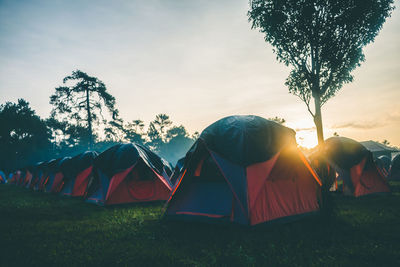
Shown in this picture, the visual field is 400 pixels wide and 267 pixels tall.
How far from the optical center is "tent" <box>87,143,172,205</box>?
7.80 meters

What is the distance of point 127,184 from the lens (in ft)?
26.6

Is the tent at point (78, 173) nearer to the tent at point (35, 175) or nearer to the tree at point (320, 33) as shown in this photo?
the tent at point (35, 175)

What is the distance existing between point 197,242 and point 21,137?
177 feet

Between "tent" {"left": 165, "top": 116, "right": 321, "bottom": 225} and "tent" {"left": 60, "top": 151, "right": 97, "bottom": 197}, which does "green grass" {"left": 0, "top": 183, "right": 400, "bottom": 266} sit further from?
"tent" {"left": 60, "top": 151, "right": 97, "bottom": 197}

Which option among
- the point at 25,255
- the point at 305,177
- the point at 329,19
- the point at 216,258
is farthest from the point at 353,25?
the point at 25,255

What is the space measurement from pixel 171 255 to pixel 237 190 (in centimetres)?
200

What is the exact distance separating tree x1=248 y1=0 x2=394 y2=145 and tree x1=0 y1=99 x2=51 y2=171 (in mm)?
49835

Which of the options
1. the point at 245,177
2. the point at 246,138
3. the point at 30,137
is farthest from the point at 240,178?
the point at 30,137

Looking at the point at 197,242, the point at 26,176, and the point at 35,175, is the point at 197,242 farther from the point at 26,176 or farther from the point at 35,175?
the point at 26,176

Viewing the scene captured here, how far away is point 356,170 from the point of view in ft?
30.3

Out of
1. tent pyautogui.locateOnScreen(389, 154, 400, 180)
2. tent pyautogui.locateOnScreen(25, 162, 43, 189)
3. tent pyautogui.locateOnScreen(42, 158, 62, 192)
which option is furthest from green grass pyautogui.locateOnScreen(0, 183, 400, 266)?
tent pyautogui.locateOnScreen(389, 154, 400, 180)

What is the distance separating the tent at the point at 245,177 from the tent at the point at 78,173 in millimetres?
7254

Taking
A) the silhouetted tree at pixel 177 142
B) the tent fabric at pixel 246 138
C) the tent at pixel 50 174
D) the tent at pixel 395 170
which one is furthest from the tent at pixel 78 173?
A: the silhouetted tree at pixel 177 142

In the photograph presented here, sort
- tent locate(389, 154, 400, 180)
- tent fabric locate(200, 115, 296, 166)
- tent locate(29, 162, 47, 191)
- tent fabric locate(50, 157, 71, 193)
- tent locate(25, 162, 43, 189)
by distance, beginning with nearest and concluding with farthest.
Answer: tent fabric locate(200, 115, 296, 166) → tent fabric locate(50, 157, 71, 193) → tent locate(29, 162, 47, 191) → tent locate(25, 162, 43, 189) → tent locate(389, 154, 400, 180)
